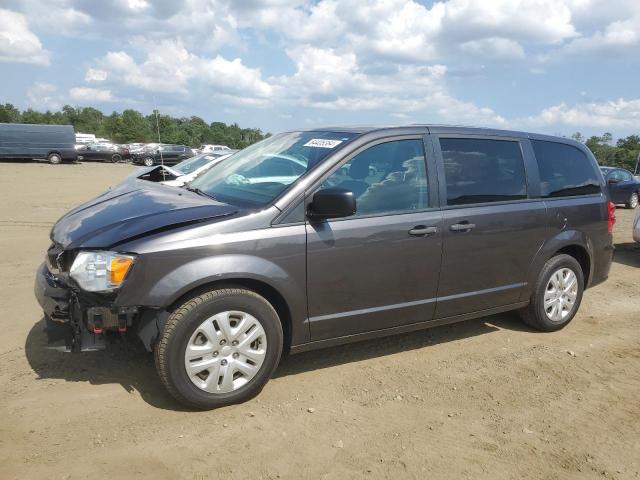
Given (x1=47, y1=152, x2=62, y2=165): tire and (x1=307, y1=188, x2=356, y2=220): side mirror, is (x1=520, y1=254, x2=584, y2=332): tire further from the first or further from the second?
(x1=47, y1=152, x2=62, y2=165): tire

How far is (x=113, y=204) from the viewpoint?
385cm

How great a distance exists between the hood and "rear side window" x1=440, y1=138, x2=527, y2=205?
1781 mm

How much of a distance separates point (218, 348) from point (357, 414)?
38.7 inches

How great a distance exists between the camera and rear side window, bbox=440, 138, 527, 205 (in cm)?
419

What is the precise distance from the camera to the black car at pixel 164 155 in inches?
1371

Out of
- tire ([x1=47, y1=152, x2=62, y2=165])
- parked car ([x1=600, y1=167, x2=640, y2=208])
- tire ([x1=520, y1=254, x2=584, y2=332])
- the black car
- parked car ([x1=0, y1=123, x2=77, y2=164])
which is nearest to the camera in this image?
tire ([x1=520, y1=254, x2=584, y2=332])

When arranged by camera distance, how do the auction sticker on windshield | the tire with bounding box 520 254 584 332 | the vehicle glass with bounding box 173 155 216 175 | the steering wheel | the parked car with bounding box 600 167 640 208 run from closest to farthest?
the auction sticker on windshield
the steering wheel
the tire with bounding box 520 254 584 332
the vehicle glass with bounding box 173 155 216 175
the parked car with bounding box 600 167 640 208

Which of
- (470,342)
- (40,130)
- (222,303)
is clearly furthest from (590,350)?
(40,130)

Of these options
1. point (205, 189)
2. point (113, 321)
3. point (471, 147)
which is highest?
point (471, 147)

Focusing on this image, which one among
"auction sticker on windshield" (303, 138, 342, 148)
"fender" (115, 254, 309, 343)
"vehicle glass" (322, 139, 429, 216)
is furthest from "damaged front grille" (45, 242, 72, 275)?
"auction sticker on windshield" (303, 138, 342, 148)

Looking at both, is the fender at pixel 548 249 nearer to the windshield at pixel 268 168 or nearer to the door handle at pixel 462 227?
the door handle at pixel 462 227

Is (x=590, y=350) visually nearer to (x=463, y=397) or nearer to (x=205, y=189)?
(x=463, y=397)

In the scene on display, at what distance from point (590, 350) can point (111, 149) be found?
124 ft

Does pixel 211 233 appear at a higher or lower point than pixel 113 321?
higher
